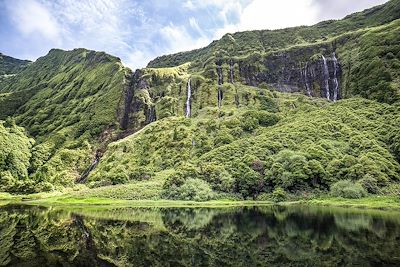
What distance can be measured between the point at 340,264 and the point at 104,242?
90.9 feet

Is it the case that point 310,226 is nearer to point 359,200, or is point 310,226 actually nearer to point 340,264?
point 340,264

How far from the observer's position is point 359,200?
426 feet

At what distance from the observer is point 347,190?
13700 centimetres

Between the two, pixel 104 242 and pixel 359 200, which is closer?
pixel 104 242

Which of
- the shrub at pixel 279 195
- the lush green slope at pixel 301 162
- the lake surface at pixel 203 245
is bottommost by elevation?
the lake surface at pixel 203 245

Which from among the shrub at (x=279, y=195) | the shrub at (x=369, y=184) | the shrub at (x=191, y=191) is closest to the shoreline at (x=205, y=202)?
the shrub at (x=279, y=195)

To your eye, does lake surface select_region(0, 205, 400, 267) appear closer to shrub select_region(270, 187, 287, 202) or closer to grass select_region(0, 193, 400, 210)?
grass select_region(0, 193, 400, 210)

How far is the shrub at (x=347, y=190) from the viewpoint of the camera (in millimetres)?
135375

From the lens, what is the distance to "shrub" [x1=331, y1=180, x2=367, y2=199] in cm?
13538

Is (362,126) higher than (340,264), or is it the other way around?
(362,126)

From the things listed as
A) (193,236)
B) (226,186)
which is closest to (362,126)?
(226,186)

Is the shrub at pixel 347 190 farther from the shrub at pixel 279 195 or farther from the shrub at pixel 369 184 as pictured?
the shrub at pixel 279 195

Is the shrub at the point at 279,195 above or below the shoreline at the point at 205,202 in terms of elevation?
above

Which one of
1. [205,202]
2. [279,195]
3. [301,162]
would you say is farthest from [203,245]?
[301,162]
